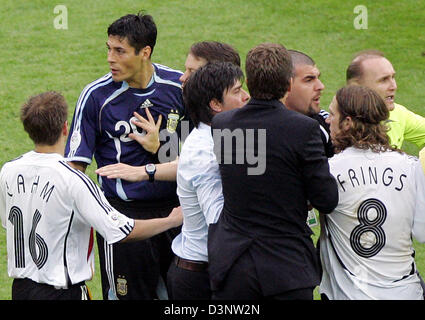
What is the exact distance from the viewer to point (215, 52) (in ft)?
18.6

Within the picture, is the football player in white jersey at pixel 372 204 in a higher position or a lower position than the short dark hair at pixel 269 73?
lower

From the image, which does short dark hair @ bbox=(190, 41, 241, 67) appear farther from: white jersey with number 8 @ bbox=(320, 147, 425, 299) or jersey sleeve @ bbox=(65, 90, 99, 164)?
white jersey with number 8 @ bbox=(320, 147, 425, 299)

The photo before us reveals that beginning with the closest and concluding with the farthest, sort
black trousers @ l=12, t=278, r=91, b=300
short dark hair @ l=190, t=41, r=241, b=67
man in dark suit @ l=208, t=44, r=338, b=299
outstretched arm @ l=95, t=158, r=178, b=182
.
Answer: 1. man in dark suit @ l=208, t=44, r=338, b=299
2. black trousers @ l=12, t=278, r=91, b=300
3. outstretched arm @ l=95, t=158, r=178, b=182
4. short dark hair @ l=190, t=41, r=241, b=67

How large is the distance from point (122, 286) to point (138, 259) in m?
0.21

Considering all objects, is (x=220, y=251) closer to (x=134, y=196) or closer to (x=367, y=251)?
(x=367, y=251)

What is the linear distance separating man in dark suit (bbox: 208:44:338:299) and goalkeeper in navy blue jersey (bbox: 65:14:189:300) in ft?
4.36

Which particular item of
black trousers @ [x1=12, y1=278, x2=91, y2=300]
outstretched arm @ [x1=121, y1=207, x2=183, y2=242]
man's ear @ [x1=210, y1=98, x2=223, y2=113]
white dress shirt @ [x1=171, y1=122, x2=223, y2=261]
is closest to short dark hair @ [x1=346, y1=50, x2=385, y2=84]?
man's ear @ [x1=210, y1=98, x2=223, y2=113]

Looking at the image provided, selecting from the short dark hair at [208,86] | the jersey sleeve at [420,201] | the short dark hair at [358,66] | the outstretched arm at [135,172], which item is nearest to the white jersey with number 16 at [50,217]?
the outstretched arm at [135,172]

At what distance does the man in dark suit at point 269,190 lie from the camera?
4477mm

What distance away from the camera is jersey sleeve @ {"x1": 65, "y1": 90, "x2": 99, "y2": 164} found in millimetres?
5738

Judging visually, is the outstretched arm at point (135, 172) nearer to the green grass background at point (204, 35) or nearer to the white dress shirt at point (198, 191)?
the white dress shirt at point (198, 191)

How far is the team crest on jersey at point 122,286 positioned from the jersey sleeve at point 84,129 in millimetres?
790

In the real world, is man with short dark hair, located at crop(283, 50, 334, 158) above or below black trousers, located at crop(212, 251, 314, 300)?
above
